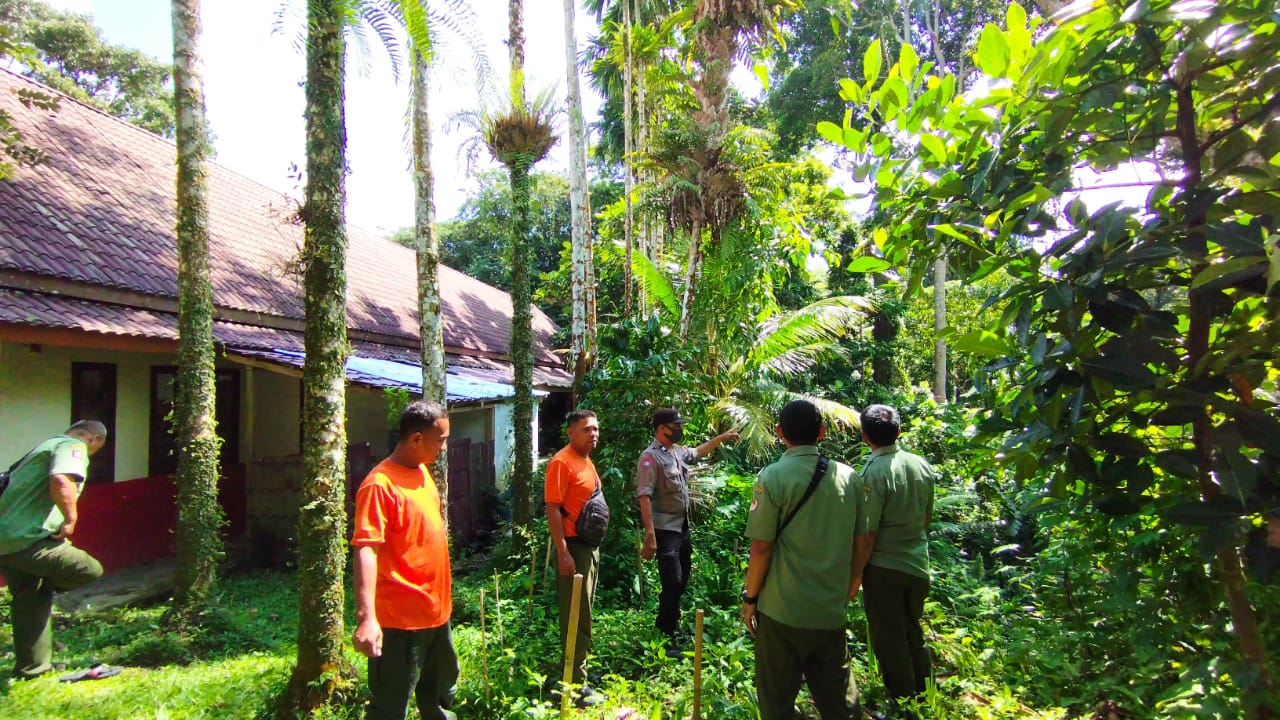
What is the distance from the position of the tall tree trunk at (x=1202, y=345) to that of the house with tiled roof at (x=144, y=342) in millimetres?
4253

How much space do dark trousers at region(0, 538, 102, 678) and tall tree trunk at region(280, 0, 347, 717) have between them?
2013 millimetres

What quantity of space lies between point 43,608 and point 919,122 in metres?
5.96

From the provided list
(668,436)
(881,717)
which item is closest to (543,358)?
(668,436)

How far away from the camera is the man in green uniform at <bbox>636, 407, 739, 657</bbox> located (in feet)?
15.8

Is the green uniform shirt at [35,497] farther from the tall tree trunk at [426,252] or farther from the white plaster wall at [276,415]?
the white plaster wall at [276,415]

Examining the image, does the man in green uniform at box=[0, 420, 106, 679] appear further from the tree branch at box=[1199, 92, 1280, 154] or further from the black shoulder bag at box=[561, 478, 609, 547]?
the tree branch at box=[1199, 92, 1280, 154]

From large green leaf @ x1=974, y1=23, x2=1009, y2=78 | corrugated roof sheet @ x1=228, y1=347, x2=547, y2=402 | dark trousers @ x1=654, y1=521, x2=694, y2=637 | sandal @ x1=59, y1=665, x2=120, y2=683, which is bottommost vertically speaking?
sandal @ x1=59, y1=665, x2=120, y2=683

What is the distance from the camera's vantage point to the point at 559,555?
159 inches

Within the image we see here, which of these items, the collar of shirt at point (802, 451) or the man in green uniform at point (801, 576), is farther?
the collar of shirt at point (802, 451)

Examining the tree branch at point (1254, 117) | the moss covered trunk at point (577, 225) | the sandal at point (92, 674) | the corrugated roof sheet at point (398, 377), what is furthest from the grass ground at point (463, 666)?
the moss covered trunk at point (577, 225)

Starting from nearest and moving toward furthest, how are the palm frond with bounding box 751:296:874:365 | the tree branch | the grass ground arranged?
1. the tree branch
2. the grass ground
3. the palm frond with bounding box 751:296:874:365

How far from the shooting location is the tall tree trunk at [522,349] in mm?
7914

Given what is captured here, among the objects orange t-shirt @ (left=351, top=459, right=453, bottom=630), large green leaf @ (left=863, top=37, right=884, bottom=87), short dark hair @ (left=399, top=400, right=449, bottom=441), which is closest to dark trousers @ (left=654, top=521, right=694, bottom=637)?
orange t-shirt @ (left=351, top=459, right=453, bottom=630)

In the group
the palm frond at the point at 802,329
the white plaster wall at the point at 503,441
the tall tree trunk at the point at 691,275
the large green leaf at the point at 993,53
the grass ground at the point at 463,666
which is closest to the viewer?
the large green leaf at the point at 993,53
